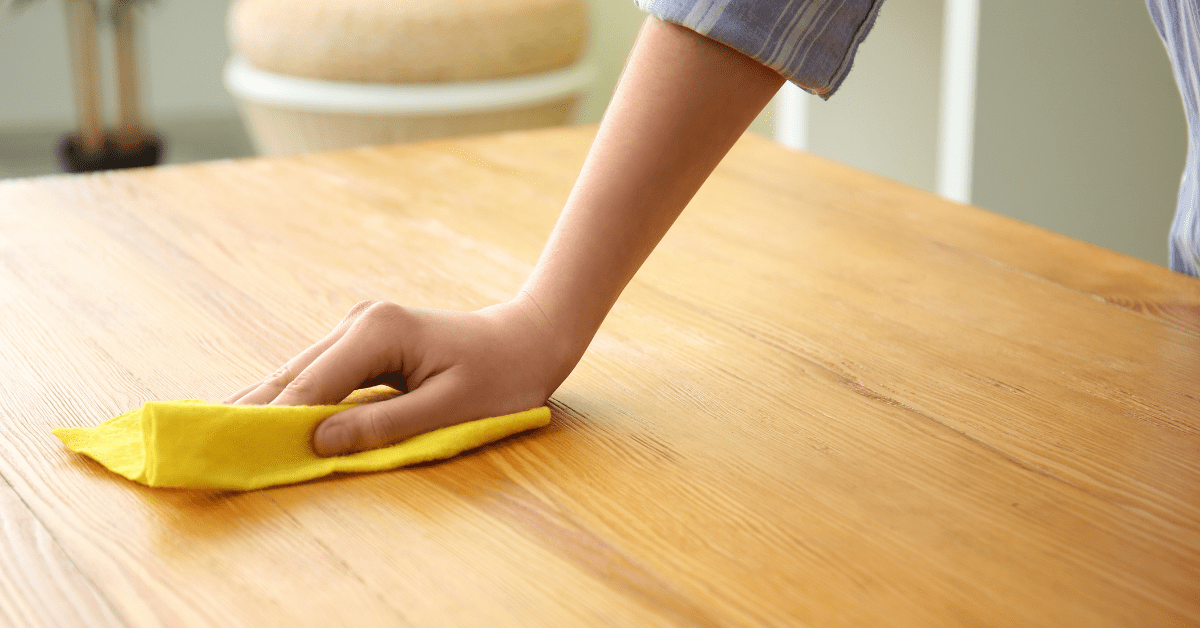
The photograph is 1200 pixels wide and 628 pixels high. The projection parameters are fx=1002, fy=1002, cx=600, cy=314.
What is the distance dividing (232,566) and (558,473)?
0.15m

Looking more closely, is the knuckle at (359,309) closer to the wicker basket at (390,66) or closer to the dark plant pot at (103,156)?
the wicker basket at (390,66)

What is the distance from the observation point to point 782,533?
0.41 meters

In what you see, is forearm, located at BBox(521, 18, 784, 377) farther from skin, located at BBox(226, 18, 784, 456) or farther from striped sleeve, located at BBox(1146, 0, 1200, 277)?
striped sleeve, located at BBox(1146, 0, 1200, 277)

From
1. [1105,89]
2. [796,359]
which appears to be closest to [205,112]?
[1105,89]

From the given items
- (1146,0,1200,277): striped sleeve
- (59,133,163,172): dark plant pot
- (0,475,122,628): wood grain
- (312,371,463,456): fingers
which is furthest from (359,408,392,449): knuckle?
(59,133,163,172): dark plant pot

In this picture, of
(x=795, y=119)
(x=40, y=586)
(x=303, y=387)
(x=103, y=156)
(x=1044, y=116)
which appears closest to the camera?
(x=40, y=586)

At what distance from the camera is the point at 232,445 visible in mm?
436

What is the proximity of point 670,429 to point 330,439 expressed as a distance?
16 cm

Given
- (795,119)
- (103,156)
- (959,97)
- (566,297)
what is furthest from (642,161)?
(103,156)

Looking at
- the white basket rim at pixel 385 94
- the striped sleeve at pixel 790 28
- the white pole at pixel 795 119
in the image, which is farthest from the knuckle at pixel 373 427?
the white basket rim at pixel 385 94

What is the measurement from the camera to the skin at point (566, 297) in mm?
472

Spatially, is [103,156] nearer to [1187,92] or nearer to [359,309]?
[359,309]

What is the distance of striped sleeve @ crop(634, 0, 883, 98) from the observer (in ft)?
1.57

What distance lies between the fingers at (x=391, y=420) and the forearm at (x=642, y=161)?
67 mm
